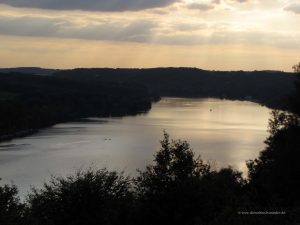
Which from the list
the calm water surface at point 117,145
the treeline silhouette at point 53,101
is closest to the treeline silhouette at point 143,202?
the calm water surface at point 117,145

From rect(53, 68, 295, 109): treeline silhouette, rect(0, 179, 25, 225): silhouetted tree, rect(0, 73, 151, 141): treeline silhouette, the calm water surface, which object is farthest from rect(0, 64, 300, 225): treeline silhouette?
rect(53, 68, 295, 109): treeline silhouette

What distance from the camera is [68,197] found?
701 cm

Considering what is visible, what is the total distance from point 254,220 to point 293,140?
6449 millimetres

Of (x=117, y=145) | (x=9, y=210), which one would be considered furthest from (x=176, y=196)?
(x=117, y=145)

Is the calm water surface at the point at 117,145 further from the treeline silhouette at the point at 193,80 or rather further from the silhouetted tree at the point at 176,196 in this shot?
the treeline silhouette at the point at 193,80

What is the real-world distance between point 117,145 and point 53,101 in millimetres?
32629

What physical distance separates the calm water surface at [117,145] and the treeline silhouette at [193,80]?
45.6 m

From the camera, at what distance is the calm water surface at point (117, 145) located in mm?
27094

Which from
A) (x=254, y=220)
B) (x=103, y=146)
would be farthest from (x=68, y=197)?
(x=103, y=146)

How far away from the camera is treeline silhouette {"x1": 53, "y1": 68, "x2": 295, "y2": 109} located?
103188 mm

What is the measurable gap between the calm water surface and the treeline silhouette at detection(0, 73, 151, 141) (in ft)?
8.91

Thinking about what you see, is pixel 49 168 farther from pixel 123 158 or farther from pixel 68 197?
pixel 68 197

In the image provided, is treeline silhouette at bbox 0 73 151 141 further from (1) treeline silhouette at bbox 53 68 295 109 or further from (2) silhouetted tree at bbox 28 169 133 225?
(2) silhouetted tree at bbox 28 169 133 225

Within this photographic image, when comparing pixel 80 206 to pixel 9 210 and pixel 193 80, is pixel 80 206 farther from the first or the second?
pixel 193 80
